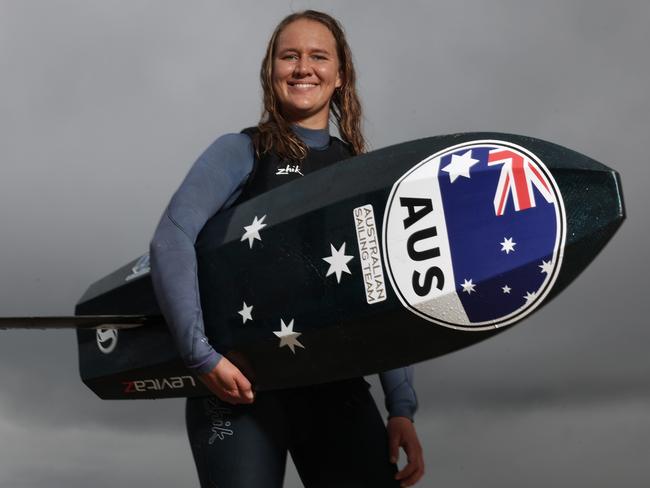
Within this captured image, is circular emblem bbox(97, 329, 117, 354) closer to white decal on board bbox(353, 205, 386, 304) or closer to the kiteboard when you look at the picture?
the kiteboard

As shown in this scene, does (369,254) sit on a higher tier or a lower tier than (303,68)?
lower

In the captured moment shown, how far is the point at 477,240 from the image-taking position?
306cm

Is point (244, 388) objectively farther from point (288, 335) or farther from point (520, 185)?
point (520, 185)

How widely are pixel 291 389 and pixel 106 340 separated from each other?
34.6 inches

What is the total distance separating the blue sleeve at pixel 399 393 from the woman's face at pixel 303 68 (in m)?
1.02

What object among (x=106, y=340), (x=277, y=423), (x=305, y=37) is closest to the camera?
(x=277, y=423)

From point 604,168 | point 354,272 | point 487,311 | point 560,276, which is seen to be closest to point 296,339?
point 354,272

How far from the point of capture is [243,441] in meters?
3.23

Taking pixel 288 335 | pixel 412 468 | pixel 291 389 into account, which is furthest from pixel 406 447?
pixel 288 335

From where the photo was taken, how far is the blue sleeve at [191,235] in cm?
308

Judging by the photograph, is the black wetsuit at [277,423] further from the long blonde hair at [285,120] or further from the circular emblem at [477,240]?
the circular emblem at [477,240]

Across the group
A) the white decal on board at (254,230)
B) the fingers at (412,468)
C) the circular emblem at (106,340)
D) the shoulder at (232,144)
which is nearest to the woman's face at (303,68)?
the shoulder at (232,144)

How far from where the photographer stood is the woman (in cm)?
316

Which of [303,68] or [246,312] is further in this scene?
[303,68]
